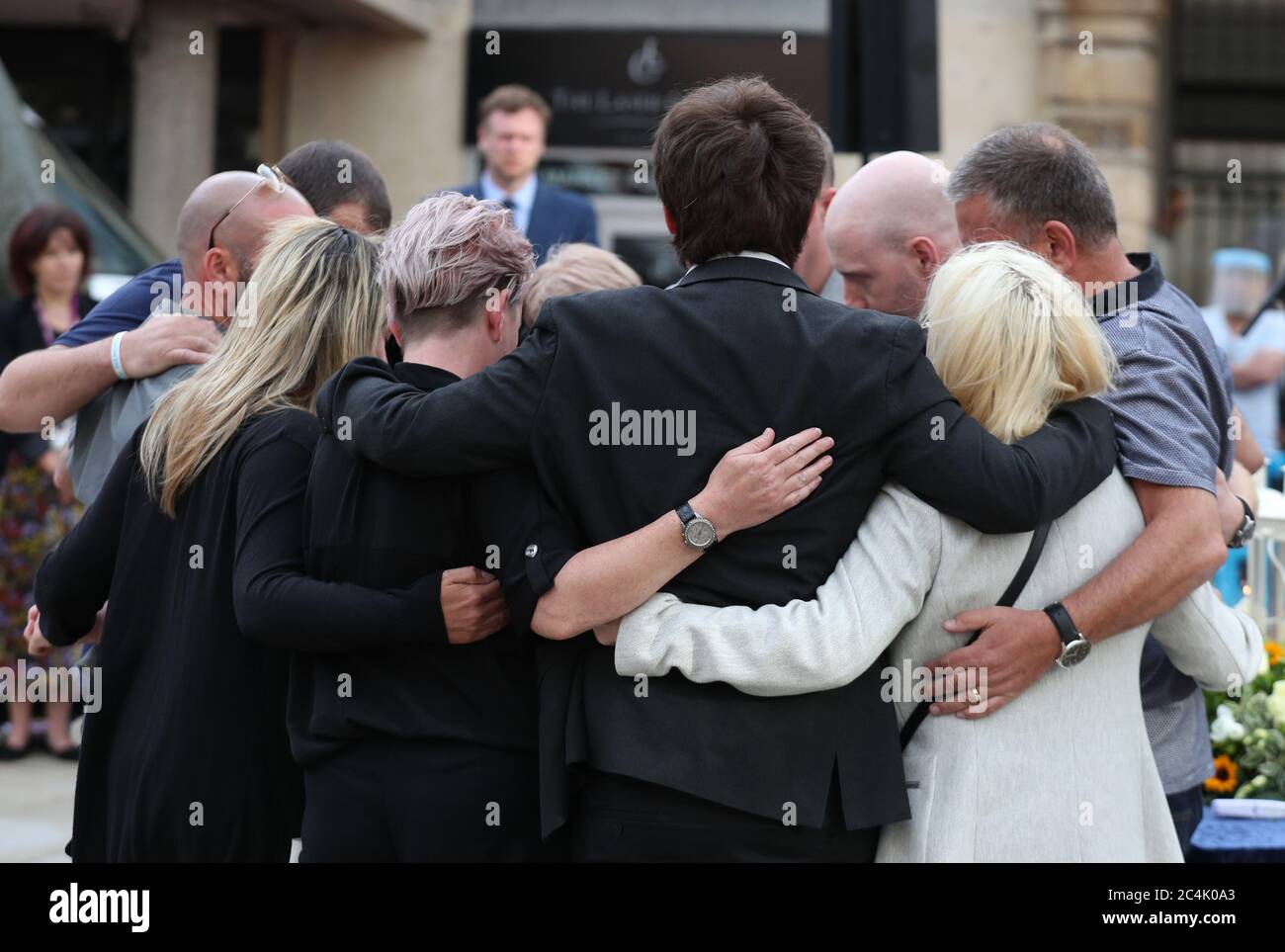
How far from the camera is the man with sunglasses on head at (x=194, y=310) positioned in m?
3.30

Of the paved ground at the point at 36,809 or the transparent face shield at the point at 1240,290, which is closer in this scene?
the paved ground at the point at 36,809

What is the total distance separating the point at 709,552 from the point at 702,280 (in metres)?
0.41

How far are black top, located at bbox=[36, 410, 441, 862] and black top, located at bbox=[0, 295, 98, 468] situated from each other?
13.4 ft

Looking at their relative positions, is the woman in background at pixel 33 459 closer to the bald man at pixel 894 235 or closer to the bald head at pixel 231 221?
the bald head at pixel 231 221

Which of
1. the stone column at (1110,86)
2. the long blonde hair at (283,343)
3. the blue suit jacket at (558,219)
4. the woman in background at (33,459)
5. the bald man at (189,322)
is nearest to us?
the long blonde hair at (283,343)

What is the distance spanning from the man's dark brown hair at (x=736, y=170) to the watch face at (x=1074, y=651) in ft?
2.45

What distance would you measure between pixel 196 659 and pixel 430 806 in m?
0.57

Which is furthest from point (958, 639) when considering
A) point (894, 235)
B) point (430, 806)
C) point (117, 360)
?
point (117, 360)

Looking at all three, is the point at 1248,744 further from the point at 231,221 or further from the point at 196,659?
the point at 231,221

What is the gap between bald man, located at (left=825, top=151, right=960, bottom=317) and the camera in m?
3.30

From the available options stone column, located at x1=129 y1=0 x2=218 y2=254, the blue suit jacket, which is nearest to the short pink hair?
the blue suit jacket

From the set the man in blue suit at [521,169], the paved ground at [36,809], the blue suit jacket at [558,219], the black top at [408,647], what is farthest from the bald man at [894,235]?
the man in blue suit at [521,169]

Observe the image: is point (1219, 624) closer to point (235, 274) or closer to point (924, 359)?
point (924, 359)

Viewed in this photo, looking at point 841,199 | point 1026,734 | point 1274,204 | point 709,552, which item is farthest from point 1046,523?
point 1274,204
